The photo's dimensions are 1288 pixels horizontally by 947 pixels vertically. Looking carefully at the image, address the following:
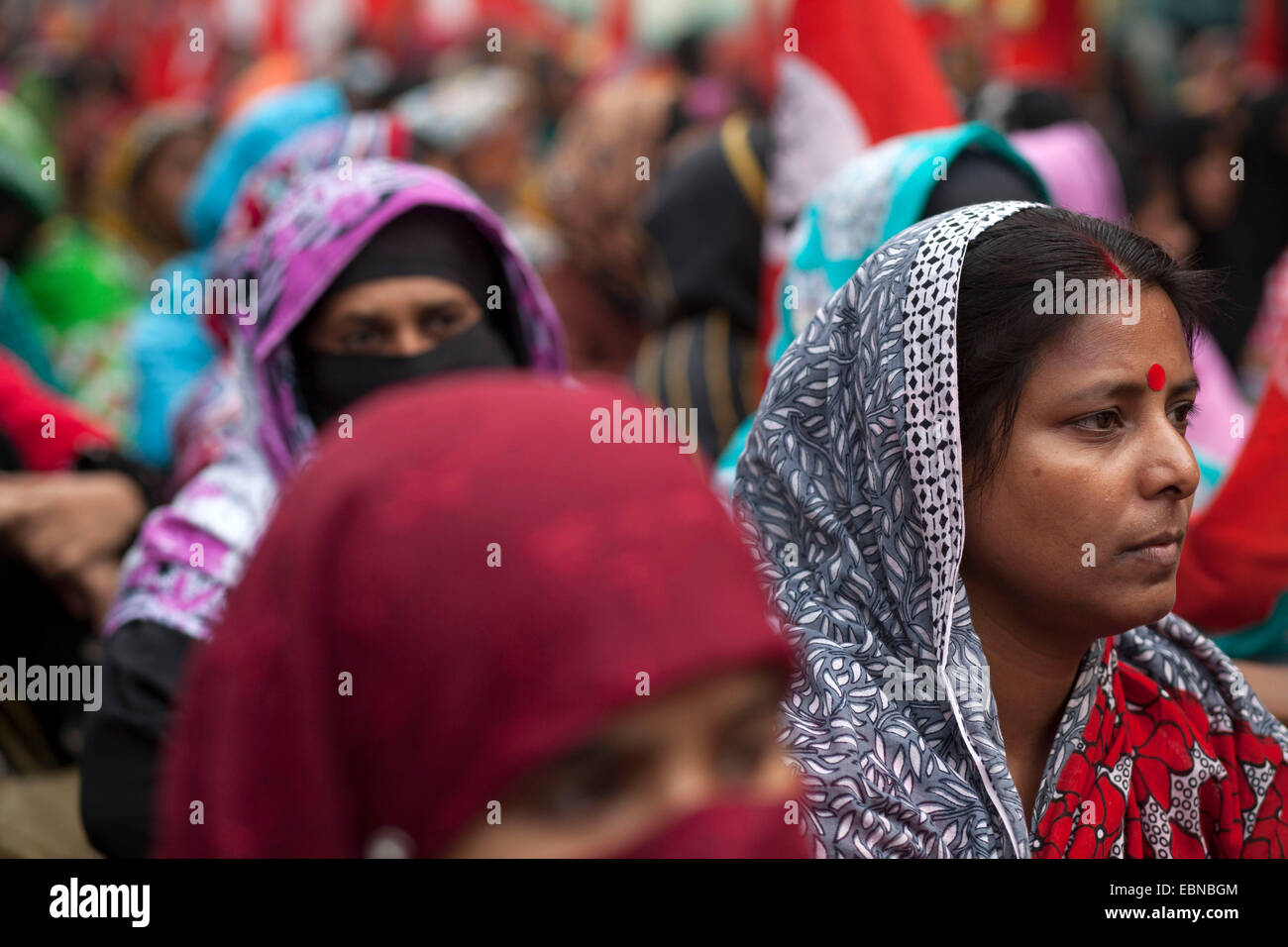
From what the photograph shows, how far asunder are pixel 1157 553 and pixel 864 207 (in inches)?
40.5

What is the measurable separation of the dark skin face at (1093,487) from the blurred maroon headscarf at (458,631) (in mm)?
747

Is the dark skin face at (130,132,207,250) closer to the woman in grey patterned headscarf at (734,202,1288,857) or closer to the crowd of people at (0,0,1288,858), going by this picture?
the crowd of people at (0,0,1288,858)

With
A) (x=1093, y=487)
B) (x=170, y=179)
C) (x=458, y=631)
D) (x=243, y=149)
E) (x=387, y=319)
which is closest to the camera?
(x=458, y=631)

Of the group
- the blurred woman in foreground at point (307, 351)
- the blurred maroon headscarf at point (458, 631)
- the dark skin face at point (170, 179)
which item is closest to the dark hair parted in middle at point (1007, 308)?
the blurred maroon headscarf at point (458, 631)

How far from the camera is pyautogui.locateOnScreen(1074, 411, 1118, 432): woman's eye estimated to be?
5.57 ft

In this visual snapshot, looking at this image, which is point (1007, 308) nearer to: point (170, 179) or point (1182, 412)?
point (1182, 412)

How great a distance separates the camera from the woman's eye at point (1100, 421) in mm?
1698

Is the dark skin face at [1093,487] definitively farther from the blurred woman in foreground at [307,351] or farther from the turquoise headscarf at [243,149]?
the turquoise headscarf at [243,149]

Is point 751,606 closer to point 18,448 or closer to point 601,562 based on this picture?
point 601,562

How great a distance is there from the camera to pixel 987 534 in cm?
173

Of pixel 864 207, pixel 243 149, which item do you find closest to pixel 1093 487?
pixel 864 207

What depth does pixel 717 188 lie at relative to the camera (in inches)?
164
